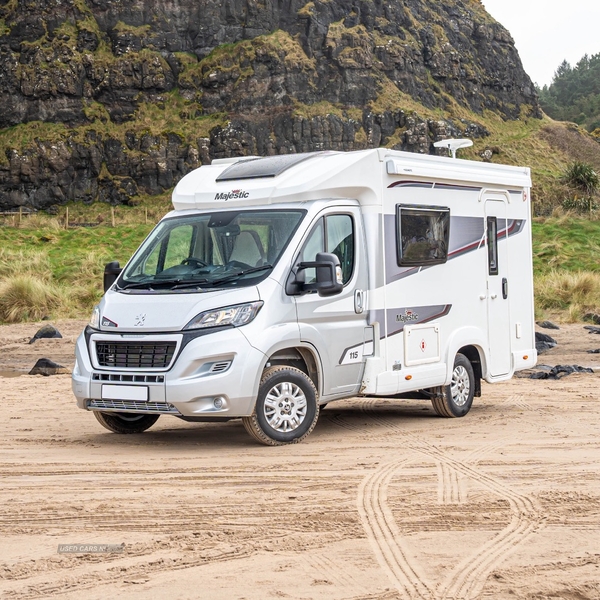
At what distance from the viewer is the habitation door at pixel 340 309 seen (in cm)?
1012

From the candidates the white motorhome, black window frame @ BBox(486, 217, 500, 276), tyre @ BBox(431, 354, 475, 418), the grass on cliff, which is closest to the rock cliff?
the grass on cliff

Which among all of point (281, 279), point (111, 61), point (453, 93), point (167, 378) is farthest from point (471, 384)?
point (453, 93)

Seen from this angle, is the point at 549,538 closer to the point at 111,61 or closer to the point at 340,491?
the point at 340,491

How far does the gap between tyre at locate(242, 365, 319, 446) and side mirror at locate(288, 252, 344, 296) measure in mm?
Answer: 809

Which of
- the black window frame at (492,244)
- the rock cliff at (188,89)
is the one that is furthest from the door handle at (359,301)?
the rock cliff at (188,89)

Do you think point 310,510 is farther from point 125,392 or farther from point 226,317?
point 125,392

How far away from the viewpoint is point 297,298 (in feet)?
32.6

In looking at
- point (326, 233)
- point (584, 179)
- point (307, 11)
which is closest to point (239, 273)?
point (326, 233)

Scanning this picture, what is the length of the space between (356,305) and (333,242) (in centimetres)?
71

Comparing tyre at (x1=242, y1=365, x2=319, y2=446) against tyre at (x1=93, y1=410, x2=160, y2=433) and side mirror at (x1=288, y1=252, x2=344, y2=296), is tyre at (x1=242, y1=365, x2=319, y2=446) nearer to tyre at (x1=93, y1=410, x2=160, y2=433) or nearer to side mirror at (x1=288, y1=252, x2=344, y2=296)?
side mirror at (x1=288, y1=252, x2=344, y2=296)

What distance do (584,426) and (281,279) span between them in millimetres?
3947

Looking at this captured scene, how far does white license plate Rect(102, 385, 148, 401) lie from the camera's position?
31.0 ft

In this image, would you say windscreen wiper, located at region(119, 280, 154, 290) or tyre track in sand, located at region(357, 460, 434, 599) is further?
windscreen wiper, located at region(119, 280, 154, 290)

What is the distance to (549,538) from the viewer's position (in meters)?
6.29
